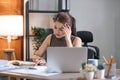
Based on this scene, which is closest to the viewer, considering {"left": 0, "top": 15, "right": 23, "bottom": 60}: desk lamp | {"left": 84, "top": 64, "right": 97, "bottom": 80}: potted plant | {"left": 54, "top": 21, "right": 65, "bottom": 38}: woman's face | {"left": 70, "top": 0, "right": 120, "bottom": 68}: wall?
{"left": 84, "top": 64, "right": 97, "bottom": 80}: potted plant

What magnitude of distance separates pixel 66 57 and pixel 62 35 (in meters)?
0.81

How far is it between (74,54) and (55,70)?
22cm

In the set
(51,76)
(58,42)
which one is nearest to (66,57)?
(51,76)

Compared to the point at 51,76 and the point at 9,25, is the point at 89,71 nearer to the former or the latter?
the point at 51,76

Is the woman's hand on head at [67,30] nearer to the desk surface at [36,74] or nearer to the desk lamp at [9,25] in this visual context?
the desk surface at [36,74]

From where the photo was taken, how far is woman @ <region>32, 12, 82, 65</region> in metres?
2.98

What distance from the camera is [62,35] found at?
10.2 feet

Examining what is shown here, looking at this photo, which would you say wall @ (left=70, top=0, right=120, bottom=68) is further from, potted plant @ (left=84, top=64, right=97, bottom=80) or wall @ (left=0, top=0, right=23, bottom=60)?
potted plant @ (left=84, top=64, right=97, bottom=80)

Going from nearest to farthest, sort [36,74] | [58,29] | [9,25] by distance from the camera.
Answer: [36,74]
[58,29]
[9,25]

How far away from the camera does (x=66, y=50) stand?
2330mm

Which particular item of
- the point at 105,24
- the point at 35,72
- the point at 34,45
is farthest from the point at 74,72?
the point at 105,24

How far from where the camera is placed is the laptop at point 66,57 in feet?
7.64

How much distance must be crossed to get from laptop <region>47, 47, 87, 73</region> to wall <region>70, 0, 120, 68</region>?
3.08 metres

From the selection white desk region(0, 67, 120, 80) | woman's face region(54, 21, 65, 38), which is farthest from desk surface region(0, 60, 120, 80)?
woman's face region(54, 21, 65, 38)
